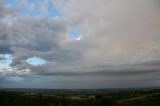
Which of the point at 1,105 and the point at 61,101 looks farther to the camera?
the point at 61,101

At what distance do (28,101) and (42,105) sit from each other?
10.3m

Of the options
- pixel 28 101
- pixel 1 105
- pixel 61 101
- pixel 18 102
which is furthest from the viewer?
pixel 61 101

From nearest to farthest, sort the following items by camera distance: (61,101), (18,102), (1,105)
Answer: (1,105) → (18,102) → (61,101)

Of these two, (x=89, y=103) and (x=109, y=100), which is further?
(x=89, y=103)

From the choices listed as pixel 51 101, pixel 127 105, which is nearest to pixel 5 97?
pixel 51 101

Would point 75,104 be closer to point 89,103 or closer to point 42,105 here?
point 89,103

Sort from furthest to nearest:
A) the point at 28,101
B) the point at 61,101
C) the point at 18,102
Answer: the point at 61,101
the point at 28,101
the point at 18,102

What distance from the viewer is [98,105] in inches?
6639

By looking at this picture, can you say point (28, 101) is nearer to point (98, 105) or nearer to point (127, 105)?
point (98, 105)

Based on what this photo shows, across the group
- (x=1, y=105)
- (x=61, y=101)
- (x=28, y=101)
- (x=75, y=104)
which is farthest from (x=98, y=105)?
(x=1, y=105)

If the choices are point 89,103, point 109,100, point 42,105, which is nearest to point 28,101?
point 42,105

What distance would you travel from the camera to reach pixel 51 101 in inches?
7623

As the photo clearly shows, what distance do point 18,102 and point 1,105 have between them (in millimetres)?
22232

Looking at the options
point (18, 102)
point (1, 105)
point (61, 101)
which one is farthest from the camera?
point (61, 101)
